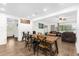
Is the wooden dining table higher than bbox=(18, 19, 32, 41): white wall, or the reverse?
bbox=(18, 19, 32, 41): white wall

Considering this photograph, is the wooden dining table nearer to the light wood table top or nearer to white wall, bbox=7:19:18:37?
the light wood table top

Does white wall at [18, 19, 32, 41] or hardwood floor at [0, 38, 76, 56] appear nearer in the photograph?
hardwood floor at [0, 38, 76, 56]

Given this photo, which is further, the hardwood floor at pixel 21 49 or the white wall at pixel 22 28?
the white wall at pixel 22 28

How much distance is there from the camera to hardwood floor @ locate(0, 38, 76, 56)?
2289 millimetres

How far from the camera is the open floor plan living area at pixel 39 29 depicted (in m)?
2.29

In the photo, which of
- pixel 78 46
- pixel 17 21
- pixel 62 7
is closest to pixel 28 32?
pixel 17 21

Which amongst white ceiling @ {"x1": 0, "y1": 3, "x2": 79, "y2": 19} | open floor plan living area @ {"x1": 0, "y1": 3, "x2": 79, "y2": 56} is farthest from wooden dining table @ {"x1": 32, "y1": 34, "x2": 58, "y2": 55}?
white ceiling @ {"x1": 0, "y1": 3, "x2": 79, "y2": 19}

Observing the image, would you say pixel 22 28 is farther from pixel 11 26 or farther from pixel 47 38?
pixel 47 38

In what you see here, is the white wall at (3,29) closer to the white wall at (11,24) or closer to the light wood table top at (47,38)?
the white wall at (11,24)

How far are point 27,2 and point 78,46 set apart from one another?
Result: 4.90 ft

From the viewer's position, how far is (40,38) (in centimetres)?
239

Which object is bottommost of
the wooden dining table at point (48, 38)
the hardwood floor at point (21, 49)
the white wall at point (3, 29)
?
the hardwood floor at point (21, 49)

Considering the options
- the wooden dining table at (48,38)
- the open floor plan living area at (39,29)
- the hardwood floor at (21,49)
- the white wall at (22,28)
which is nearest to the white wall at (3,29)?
the open floor plan living area at (39,29)

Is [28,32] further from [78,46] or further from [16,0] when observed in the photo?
[78,46]
